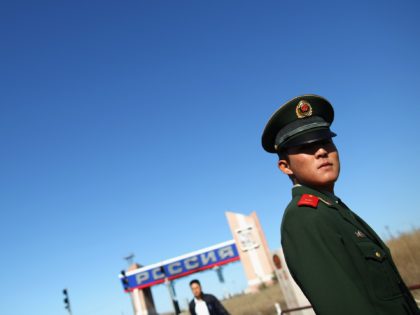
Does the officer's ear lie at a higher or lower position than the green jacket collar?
higher

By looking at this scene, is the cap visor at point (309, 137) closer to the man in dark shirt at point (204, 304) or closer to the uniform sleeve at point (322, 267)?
the uniform sleeve at point (322, 267)

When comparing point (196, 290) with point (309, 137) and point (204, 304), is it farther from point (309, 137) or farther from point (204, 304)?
point (309, 137)

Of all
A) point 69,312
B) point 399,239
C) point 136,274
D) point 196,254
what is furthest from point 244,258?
point 399,239

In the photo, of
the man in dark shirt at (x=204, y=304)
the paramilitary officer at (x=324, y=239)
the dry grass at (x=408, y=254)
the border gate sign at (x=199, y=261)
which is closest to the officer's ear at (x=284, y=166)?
the paramilitary officer at (x=324, y=239)

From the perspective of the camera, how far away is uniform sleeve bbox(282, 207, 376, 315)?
1118 millimetres

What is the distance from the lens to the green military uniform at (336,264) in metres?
1.13

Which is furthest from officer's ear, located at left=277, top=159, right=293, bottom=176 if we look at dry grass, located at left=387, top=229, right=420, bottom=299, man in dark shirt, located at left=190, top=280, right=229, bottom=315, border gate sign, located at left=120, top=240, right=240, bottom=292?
border gate sign, located at left=120, top=240, right=240, bottom=292

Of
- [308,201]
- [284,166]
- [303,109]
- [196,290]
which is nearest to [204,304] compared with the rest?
[196,290]

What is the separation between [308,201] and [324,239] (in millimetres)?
195

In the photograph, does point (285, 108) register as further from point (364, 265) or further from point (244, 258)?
point (244, 258)

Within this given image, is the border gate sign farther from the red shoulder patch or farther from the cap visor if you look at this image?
the red shoulder patch

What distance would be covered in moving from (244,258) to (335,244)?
3385 centimetres

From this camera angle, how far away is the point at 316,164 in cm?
157

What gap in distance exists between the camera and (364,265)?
1294 millimetres
